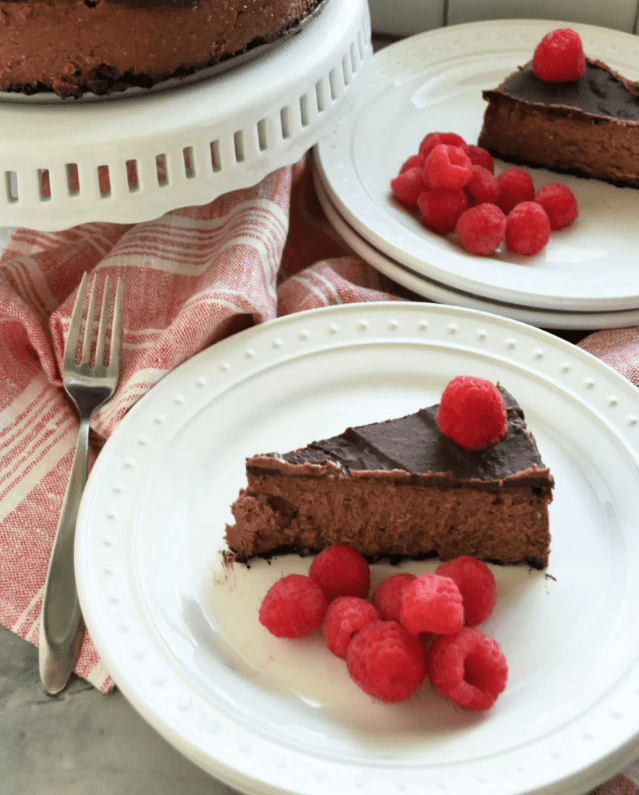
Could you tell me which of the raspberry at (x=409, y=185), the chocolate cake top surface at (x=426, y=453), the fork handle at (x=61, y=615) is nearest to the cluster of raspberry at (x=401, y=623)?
the chocolate cake top surface at (x=426, y=453)

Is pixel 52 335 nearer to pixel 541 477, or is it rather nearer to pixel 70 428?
pixel 70 428

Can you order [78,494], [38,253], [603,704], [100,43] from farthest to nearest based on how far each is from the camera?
1. [38,253]
2. [78,494]
3. [100,43]
4. [603,704]

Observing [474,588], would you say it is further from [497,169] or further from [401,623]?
A: [497,169]

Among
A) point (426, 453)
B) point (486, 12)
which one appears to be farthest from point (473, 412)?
point (486, 12)

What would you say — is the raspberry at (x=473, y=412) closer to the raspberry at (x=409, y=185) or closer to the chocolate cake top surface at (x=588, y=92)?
the raspberry at (x=409, y=185)

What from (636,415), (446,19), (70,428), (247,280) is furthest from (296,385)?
(446,19)
